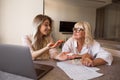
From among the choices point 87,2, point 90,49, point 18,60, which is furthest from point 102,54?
point 87,2

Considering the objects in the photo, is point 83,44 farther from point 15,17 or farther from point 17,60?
point 15,17

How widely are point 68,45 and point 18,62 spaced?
31.6 inches

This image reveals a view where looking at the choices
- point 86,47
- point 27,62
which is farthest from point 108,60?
point 27,62

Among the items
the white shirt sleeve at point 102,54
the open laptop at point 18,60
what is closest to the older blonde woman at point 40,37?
the white shirt sleeve at point 102,54

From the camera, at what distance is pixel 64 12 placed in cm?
313

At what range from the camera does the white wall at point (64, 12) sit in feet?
9.78

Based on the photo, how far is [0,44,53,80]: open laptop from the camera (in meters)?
0.59

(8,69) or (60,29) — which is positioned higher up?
(60,29)

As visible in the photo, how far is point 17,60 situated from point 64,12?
2.63m

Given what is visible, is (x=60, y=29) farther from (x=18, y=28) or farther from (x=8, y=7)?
(x=8, y=7)

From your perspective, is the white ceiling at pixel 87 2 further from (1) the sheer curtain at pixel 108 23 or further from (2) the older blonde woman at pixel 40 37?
(2) the older blonde woman at pixel 40 37

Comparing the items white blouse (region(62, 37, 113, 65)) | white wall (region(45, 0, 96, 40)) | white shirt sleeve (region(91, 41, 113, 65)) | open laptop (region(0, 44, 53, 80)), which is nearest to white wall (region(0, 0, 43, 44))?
white wall (region(45, 0, 96, 40))

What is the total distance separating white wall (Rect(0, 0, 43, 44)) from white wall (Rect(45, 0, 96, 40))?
25 cm

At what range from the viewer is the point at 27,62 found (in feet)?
1.96
